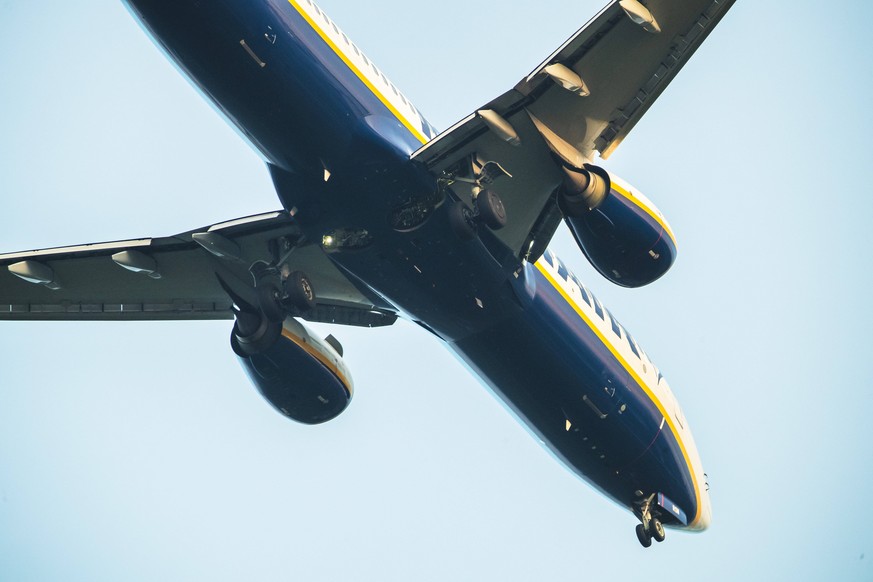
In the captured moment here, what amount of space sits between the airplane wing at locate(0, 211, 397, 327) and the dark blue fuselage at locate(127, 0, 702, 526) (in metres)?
2.27

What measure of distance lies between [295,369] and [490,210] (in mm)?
6776

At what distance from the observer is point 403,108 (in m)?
21.3

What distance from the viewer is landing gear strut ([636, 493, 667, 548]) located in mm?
27109

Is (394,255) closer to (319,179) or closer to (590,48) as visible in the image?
(319,179)

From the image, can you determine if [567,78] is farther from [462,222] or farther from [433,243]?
[433,243]

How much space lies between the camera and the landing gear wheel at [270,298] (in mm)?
23812

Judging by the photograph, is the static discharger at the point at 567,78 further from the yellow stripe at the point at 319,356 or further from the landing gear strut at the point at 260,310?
the yellow stripe at the point at 319,356

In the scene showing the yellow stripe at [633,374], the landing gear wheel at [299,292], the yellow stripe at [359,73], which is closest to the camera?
the yellow stripe at [359,73]

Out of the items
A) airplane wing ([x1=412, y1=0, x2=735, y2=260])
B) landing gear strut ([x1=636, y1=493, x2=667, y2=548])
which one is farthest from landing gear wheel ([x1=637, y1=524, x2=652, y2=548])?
airplane wing ([x1=412, y1=0, x2=735, y2=260])

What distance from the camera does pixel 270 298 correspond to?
23.8 m

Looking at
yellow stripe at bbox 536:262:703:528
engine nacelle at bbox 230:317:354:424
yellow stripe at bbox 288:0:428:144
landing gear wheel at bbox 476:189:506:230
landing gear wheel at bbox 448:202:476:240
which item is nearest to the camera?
yellow stripe at bbox 288:0:428:144

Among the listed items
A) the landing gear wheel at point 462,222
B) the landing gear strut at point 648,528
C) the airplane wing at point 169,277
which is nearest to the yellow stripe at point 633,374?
the landing gear strut at point 648,528

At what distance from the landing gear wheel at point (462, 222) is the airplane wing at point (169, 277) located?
12.5ft

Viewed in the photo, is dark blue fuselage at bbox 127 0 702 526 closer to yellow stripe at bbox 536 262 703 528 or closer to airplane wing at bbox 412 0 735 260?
yellow stripe at bbox 536 262 703 528
